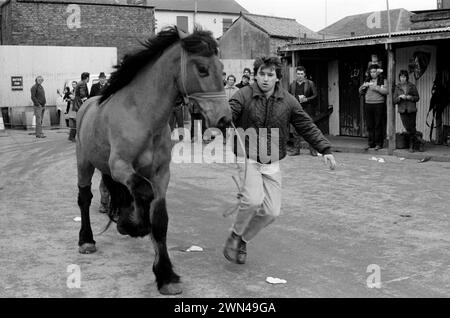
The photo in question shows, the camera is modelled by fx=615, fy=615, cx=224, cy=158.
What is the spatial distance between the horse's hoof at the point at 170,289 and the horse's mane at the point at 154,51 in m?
1.94

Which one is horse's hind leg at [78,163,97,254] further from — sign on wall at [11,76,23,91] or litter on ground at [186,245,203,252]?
sign on wall at [11,76,23,91]

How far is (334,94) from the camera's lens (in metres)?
18.4

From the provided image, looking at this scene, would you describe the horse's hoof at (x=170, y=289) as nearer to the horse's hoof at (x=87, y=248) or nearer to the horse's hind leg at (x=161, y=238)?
the horse's hind leg at (x=161, y=238)

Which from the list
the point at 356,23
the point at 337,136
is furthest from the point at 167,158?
the point at 356,23

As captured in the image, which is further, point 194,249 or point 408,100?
point 408,100

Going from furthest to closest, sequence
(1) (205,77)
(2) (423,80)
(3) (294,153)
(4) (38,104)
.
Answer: (4) (38,104) < (2) (423,80) < (3) (294,153) < (1) (205,77)

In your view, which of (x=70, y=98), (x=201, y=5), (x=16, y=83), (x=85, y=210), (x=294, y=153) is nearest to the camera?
(x=85, y=210)

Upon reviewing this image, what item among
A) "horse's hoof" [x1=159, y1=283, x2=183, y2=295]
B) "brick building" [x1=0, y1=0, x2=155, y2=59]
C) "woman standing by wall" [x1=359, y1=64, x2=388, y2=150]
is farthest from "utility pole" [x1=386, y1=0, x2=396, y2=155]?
"brick building" [x1=0, y1=0, x2=155, y2=59]

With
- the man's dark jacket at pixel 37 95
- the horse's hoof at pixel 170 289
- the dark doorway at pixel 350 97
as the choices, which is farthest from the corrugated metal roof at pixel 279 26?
the horse's hoof at pixel 170 289

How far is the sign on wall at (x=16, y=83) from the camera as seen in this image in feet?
86.4

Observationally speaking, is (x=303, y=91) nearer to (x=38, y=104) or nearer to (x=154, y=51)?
(x=154, y=51)

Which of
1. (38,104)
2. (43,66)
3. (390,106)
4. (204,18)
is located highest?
(204,18)

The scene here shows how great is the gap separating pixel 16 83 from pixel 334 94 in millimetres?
14679

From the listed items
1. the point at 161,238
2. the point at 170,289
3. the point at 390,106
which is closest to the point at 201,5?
the point at 390,106
